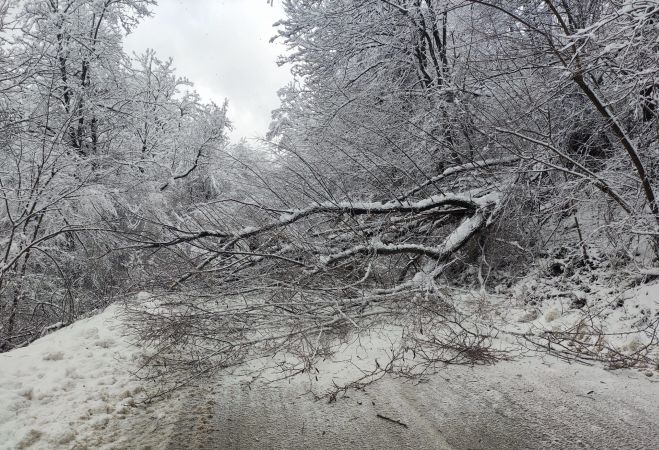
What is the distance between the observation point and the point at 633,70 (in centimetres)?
364

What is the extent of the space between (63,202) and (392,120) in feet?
20.3

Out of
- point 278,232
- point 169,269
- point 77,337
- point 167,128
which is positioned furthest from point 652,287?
point 167,128

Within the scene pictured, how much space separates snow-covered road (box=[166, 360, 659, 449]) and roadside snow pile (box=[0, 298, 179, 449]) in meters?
0.51

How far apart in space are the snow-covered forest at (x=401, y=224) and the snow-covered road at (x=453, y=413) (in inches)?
4.9

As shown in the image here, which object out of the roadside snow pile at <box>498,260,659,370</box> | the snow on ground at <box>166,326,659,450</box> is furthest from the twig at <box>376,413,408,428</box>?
the roadside snow pile at <box>498,260,659,370</box>

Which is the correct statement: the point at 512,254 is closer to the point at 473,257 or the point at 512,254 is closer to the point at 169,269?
the point at 473,257

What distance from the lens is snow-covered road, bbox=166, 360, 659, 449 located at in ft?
8.64

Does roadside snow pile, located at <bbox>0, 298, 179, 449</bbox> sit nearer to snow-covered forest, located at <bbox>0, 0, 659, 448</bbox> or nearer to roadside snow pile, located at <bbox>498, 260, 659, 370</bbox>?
snow-covered forest, located at <bbox>0, 0, 659, 448</bbox>

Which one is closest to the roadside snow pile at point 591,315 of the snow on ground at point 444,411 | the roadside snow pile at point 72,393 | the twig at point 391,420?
the snow on ground at point 444,411

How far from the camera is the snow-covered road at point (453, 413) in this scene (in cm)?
263

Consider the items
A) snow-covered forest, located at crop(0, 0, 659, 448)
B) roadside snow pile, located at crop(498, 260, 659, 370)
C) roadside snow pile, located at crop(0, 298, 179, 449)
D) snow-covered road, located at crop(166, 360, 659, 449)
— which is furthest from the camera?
snow-covered forest, located at crop(0, 0, 659, 448)

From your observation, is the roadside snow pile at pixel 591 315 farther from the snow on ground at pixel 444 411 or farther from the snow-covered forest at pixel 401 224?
the snow on ground at pixel 444 411

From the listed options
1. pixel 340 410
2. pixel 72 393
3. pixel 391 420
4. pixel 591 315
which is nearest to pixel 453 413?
pixel 391 420

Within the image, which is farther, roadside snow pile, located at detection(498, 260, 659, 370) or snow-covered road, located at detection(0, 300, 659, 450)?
roadside snow pile, located at detection(498, 260, 659, 370)
